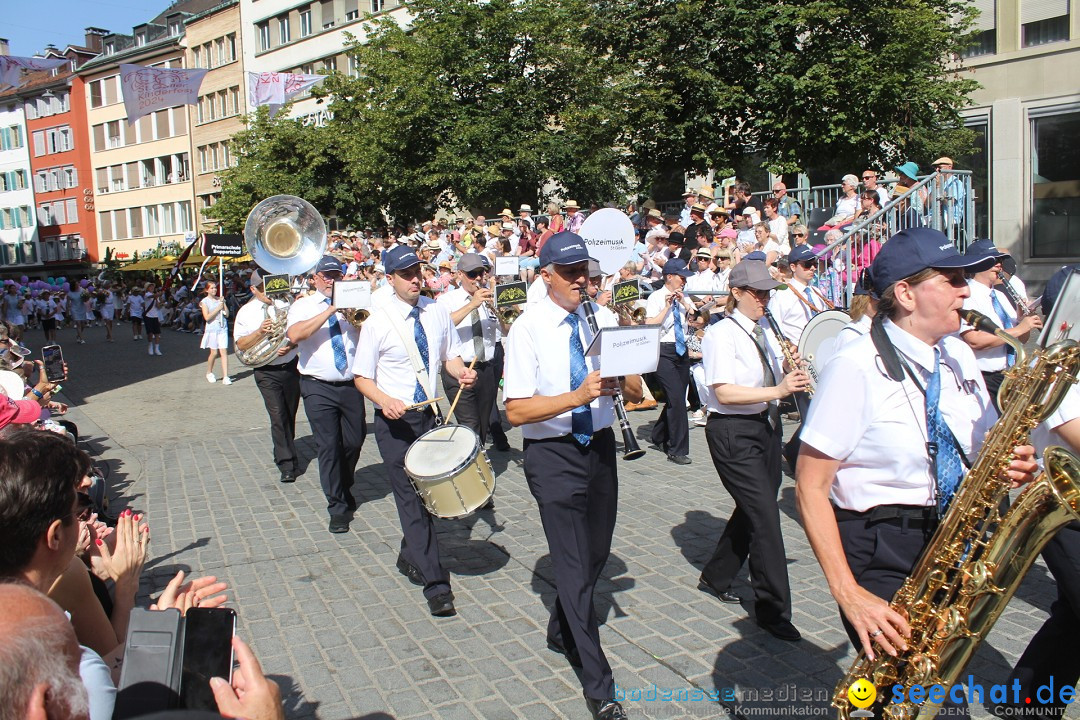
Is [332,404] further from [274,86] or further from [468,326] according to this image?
[274,86]

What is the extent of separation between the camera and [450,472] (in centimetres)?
522

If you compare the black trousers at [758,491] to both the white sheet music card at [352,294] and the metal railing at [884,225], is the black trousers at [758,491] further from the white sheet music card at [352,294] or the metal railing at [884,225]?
the metal railing at [884,225]

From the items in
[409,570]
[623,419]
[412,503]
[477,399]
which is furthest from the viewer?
[477,399]

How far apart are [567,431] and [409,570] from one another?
91.4 inches

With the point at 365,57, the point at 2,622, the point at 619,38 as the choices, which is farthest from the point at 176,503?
the point at 365,57

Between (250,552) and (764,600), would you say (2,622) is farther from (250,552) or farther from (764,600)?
(250,552)

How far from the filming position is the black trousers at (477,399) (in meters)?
9.09

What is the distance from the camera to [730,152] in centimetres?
2247

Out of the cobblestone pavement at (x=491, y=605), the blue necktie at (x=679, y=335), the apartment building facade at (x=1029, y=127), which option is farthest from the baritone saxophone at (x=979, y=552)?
the apartment building facade at (x=1029, y=127)

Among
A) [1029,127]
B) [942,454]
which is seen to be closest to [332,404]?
[942,454]

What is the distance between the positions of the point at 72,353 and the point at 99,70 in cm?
4922

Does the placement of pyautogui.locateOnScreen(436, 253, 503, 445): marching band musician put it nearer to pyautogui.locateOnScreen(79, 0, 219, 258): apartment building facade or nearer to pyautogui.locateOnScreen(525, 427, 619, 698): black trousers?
pyautogui.locateOnScreen(525, 427, 619, 698): black trousers

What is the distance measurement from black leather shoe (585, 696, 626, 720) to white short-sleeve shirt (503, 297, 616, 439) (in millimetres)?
1224

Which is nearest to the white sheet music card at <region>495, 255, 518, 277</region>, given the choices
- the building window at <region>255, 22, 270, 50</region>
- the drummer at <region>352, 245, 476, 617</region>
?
the drummer at <region>352, 245, 476, 617</region>
